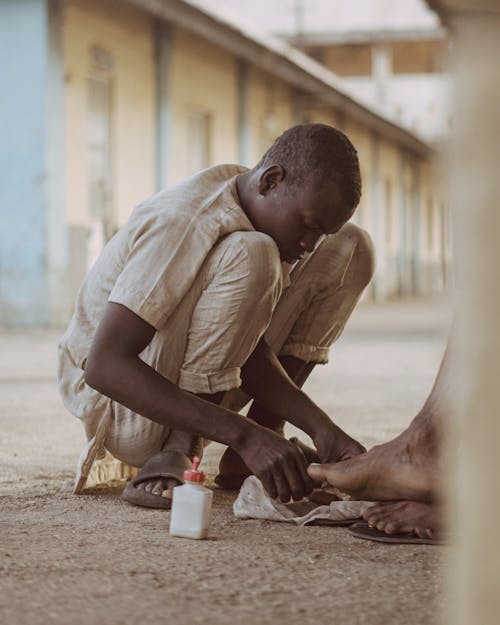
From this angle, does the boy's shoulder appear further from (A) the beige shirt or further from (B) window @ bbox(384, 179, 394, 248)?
(B) window @ bbox(384, 179, 394, 248)

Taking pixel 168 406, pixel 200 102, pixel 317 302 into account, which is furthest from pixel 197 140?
pixel 168 406

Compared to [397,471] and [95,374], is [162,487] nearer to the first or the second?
A: [95,374]

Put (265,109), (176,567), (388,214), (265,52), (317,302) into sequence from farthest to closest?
(388,214) < (265,109) < (265,52) < (317,302) < (176,567)

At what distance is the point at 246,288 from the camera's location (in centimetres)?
281

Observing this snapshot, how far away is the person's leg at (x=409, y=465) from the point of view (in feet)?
8.29

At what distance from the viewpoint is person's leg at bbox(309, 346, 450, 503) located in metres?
2.53

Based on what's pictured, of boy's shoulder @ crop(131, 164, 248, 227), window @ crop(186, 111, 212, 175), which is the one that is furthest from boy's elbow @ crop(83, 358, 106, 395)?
window @ crop(186, 111, 212, 175)

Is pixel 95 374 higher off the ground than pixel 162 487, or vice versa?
pixel 95 374

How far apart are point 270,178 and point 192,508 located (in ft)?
2.86

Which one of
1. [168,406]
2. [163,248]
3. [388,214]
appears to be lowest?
[388,214]

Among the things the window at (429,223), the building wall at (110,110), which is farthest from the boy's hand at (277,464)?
the window at (429,223)

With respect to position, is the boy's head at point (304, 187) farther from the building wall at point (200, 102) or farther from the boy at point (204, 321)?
the building wall at point (200, 102)

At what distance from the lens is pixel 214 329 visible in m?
2.86

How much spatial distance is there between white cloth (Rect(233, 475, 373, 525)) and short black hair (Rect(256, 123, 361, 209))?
2.39 feet
